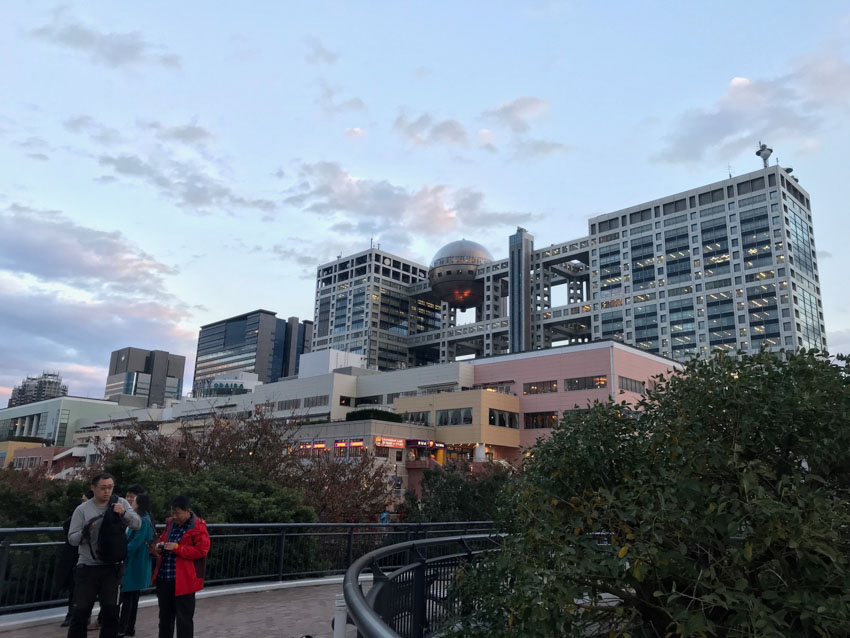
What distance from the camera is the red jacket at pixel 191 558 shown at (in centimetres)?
708

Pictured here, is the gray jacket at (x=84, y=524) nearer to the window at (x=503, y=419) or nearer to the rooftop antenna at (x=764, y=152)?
the window at (x=503, y=419)

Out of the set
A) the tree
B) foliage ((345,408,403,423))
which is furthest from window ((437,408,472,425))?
the tree

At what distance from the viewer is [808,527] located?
5.45 meters

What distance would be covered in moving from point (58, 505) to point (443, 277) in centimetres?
13931

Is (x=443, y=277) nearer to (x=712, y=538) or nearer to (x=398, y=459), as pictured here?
(x=398, y=459)

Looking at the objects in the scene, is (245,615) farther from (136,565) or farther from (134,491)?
(134,491)

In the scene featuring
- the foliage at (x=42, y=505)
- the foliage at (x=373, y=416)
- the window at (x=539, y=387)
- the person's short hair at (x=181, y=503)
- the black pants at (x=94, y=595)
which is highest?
the window at (x=539, y=387)

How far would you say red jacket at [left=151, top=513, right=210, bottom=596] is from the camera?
23.2ft

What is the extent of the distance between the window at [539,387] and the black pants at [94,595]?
2579 inches

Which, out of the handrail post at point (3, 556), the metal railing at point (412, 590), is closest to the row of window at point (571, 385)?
the metal railing at point (412, 590)

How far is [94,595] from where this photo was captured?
6.92 metres

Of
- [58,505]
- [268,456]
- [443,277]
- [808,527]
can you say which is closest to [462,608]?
[808,527]

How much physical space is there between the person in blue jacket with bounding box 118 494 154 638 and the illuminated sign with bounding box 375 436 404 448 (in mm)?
56522

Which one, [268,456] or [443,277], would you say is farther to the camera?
[443,277]
